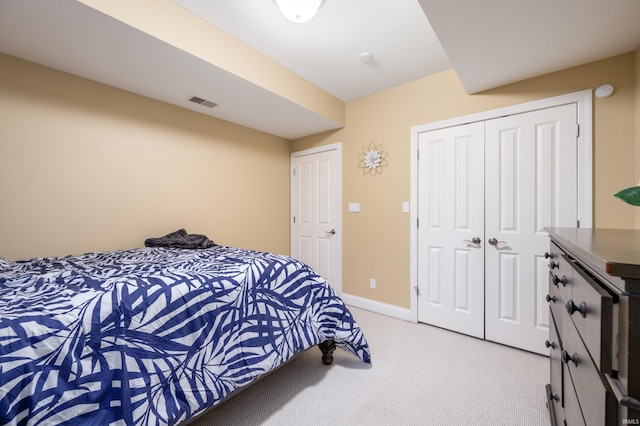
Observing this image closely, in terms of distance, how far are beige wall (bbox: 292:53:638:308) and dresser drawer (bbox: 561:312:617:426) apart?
160 cm

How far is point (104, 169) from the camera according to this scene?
7.22 ft

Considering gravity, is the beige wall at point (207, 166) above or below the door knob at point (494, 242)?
above

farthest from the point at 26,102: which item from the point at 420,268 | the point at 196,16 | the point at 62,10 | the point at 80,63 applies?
the point at 420,268

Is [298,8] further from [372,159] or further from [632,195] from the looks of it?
[632,195]

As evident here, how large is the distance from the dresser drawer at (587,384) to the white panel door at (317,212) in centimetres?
258

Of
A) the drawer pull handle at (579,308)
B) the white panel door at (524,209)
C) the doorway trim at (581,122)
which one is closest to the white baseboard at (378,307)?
the white panel door at (524,209)

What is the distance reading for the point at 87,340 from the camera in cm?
98

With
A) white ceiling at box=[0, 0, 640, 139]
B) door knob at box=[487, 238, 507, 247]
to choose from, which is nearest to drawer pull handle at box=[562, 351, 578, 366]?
door knob at box=[487, 238, 507, 247]

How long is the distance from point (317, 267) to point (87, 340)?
277cm

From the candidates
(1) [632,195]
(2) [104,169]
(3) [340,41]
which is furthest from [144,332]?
(3) [340,41]

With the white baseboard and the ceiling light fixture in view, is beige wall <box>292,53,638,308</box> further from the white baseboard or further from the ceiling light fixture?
the ceiling light fixture

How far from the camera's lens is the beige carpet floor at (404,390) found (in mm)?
1469

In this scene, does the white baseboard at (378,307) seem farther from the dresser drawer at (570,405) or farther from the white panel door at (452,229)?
the dresser drawer at (570,405)

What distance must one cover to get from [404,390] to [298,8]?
254 centimetres
